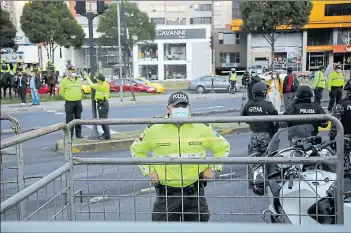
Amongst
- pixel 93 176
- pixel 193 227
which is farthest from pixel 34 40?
pixel 193 227

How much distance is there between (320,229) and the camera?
124cm

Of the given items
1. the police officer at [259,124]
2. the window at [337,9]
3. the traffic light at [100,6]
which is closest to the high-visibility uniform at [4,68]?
the traffic light at [100,6]

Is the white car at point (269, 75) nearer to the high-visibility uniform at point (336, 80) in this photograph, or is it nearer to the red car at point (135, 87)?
the high-visibility uniform at point (336, 80)

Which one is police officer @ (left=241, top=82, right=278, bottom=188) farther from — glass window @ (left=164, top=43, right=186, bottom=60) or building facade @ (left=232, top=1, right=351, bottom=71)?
glass window @ (left=164, top=43, right=186, bottom=60)

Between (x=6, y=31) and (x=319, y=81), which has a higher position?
(x=6, y=31)

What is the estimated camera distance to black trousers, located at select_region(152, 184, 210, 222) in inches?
139

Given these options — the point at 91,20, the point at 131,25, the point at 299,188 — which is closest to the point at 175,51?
the point at 131,25

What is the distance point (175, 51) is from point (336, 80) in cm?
3750

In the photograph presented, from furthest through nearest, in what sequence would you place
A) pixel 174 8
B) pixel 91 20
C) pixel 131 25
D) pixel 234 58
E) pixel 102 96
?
pixel 174 8 < pixel 234 58 < pixel 131 25 < pixel 102 96 < pixel 91 20

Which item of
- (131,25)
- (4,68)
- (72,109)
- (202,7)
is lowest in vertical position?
(72,109)

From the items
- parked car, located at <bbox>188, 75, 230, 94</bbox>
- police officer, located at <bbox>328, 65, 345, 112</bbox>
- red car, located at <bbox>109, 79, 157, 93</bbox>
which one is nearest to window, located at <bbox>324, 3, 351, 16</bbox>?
police officer, located at <bbox>328, 65, 345, 112</bbox>

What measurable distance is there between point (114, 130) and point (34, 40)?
18036 mm

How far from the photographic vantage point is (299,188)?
3438 mm

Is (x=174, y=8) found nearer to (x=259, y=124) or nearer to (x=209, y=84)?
(x=209, y=84)
